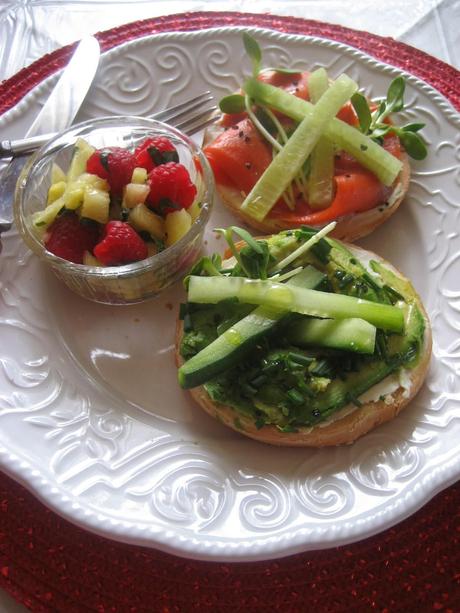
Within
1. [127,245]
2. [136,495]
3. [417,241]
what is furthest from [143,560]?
[417,241]

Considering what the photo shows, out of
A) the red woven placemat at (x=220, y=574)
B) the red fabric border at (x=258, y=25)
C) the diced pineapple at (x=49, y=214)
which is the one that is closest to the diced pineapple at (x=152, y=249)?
the diced pineapple at (x=49, y=214)

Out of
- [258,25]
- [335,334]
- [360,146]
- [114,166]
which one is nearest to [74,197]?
[114,166]

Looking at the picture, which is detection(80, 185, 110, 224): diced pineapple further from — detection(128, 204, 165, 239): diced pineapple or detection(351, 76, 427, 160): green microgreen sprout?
detection(351, 76, 427, 160): green microgreen sprout

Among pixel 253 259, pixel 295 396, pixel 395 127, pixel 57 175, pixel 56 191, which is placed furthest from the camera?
pixel 395 127

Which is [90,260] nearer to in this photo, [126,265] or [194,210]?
[126,265]

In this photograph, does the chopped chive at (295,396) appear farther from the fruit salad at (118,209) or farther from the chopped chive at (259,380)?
the fruit salad at (118,209)

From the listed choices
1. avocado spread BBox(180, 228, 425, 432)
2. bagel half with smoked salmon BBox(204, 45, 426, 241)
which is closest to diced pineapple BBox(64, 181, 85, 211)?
avocado spread BBox(180, 228, 425, 432)
